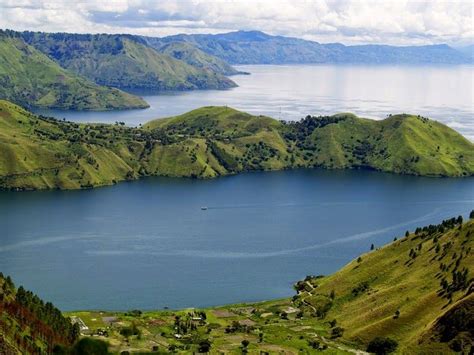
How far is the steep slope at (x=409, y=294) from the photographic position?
136 m

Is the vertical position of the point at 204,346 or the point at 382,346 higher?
the point at 382,346

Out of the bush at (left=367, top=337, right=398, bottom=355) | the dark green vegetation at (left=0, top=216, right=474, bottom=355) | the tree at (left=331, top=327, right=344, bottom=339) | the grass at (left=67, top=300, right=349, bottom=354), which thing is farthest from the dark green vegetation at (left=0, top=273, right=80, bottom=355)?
the bush at (left=367, top=337, right=398, bottom=355)

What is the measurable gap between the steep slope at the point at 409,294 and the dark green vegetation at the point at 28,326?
215 ft

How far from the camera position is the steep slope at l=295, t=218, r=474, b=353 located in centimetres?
13638

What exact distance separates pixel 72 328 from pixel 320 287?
252 ft

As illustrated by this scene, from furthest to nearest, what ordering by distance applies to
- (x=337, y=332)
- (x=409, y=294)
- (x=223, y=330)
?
(x=409, y=294) < (x=223, y=330) < (x=337, y=332)

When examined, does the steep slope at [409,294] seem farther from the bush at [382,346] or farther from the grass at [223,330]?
the grass at [223,330]

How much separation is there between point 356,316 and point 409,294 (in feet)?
47.0

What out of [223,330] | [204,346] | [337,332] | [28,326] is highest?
[28,326]

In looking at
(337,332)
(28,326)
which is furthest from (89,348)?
(337,332)

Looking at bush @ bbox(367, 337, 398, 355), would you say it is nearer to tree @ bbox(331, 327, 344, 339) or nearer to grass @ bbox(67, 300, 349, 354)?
grass @ bbox(67, 300, 349, 354)

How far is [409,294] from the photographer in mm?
160375

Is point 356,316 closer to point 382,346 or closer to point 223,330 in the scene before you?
point 382,346

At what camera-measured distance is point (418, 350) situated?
13612 centimetres
